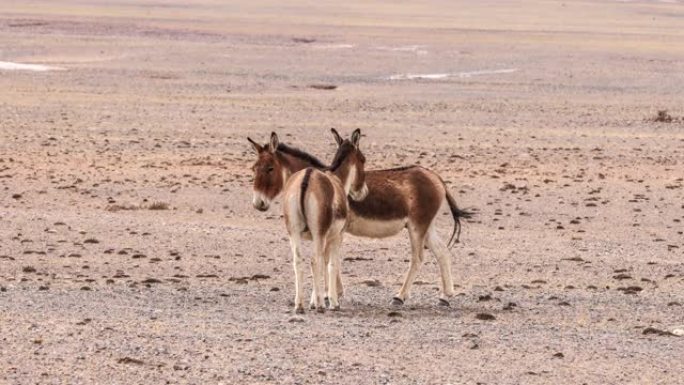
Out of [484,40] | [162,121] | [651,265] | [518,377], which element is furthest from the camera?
[484,40]

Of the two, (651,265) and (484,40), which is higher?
(651,265)

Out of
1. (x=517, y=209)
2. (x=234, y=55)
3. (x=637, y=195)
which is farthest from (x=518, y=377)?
(x=234, y=55)

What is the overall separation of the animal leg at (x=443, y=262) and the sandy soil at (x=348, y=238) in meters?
0.12

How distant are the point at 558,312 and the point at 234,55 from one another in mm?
35033

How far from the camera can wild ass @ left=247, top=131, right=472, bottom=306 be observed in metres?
12.2

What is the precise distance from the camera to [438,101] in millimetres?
33250

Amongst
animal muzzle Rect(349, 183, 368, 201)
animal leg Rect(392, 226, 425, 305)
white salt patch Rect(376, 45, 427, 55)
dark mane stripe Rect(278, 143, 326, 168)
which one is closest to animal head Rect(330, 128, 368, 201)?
animal muzzle Rect(349, 183, 368, 201)

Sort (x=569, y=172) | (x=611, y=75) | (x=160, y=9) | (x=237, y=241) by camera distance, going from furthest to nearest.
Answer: (x=160, y=9) → (x=611, y=75) → (x=569, y=172) → (x=237, y=241)

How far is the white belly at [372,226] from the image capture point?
40.3 feet

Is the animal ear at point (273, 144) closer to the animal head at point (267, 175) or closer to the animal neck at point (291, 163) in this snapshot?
the animal head at point (267, 175)

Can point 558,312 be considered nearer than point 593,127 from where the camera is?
Yes

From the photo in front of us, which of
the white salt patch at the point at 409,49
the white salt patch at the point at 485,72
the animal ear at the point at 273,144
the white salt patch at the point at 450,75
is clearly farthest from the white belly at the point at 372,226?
the white salt patch at the point at 409,49

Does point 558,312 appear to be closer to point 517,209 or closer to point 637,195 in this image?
point 517,209

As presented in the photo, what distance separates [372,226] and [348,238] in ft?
13.3
